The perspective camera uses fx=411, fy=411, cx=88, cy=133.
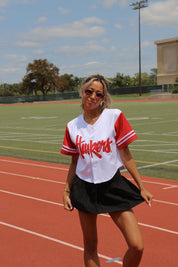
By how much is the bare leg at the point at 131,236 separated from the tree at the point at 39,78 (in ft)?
350

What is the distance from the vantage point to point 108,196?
3.39 metres

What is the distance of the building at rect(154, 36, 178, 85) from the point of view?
84.9 metres

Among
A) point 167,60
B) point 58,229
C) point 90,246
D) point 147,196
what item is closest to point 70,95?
point 167,60

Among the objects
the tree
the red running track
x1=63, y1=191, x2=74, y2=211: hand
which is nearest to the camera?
x1=63, y1=191, x2=74, y2=211: hand

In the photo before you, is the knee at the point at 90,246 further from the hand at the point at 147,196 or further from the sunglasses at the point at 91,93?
the sunglasses at the point at 91,93

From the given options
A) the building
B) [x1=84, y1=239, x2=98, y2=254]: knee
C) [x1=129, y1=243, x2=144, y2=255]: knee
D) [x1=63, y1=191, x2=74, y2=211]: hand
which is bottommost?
[x1=84, y1=239, x2=98, y2=254]: knee

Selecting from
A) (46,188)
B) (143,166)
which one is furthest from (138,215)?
(143,166)

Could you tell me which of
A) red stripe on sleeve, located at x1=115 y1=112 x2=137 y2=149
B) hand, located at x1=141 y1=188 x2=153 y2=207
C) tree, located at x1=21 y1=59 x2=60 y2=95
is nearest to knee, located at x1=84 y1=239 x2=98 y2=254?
hand, located at x1=141 y1=188 x2=153 y2=207

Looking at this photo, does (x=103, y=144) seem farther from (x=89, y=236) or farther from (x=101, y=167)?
(x=89, y=236)

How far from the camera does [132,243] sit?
316 centimetres

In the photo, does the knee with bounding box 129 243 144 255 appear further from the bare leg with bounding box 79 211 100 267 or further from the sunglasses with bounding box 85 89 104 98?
the sunglasses with bounding box 85 89 104 98

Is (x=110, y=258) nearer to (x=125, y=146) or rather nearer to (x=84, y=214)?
(x=84, y=214)

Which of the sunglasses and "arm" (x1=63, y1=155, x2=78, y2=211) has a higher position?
the sunglasses

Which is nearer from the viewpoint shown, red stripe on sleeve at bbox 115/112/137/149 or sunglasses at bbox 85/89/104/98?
red stripe on sleeve at bbox 115/112/137/149
